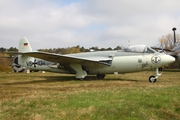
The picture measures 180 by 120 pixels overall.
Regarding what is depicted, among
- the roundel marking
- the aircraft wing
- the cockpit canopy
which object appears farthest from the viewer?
the cockpit canopy

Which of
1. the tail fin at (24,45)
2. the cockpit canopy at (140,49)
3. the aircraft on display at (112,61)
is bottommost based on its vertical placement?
the aircraft on display at (112,61)

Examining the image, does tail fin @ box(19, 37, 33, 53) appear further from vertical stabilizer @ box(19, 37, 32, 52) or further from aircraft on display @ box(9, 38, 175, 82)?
aircraft on display @ box(9, 38, 175, 82)

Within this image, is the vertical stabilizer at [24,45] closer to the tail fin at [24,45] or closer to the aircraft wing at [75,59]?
the tail fin at [24,45]

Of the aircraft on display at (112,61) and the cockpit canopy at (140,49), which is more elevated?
the cockpit canopy at (140,49)

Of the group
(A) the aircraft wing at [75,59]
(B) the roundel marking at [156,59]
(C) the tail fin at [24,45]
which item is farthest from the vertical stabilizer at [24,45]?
(B) the roundel marking at [156,59]

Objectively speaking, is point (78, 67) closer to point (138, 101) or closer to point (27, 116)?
point (138, 101)

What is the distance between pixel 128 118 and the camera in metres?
4.18

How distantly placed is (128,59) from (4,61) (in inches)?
2141

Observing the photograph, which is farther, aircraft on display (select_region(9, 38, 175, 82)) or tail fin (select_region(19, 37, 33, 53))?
tail fin (select_region(19, 37, 33, 53))

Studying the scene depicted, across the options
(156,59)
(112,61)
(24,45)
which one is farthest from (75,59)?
(24,45)

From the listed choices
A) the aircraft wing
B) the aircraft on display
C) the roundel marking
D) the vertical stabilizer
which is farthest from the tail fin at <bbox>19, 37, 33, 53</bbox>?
the roundel marking

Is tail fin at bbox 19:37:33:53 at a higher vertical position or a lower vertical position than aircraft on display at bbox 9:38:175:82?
higher

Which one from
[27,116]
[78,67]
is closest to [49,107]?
[27,116]

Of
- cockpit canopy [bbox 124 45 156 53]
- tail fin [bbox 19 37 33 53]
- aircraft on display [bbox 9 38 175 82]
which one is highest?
tail fin [bbox 19 37 33 53]
